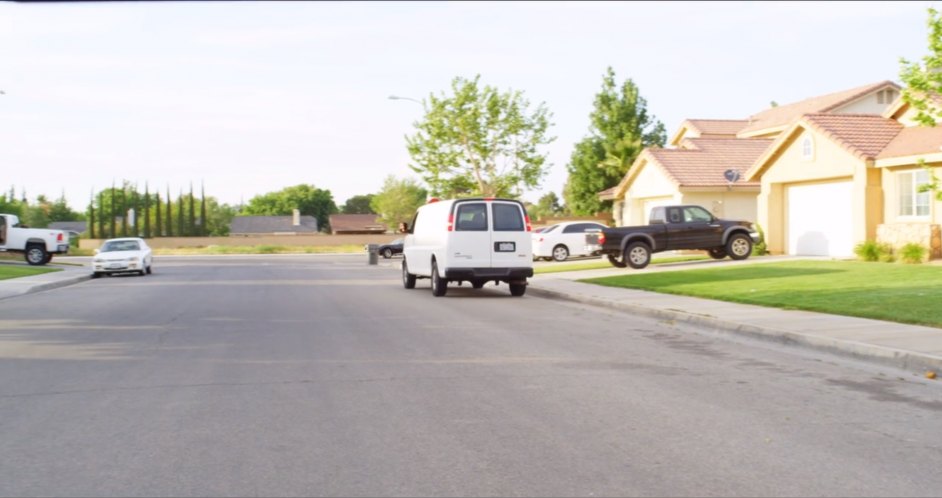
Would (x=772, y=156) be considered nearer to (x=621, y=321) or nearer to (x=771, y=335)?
(x=621, y=321)

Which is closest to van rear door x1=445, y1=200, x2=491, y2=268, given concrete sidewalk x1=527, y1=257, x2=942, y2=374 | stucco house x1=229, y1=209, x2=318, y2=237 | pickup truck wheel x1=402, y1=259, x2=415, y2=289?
concrete sidewalk x1=527, y1=257, x2=942, y2=374

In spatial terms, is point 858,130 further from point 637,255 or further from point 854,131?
point 637,255

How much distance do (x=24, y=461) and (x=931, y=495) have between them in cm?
569

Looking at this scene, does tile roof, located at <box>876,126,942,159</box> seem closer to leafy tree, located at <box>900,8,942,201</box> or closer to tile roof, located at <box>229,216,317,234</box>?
leafy tree, located at <box>900,8,942,201</box>

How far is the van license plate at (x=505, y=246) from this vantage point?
2184cm

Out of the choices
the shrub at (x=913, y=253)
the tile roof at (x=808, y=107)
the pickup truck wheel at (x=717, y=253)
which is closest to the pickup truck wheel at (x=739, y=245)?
the pickup truck wheel at (x=717, y=253)

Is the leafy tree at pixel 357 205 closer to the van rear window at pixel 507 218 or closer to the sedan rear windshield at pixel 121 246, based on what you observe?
the sedan rear windshield at pixel 121 246

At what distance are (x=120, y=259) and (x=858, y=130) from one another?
81.5ft

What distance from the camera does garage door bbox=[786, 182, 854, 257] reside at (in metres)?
29.2

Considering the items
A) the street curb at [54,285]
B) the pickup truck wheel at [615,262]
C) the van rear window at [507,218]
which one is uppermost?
the van rear window at [507,218]

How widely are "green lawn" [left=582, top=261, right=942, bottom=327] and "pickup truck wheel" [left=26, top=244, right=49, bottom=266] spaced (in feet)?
87.6

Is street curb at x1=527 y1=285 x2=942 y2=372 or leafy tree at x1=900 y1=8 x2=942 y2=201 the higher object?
leafy tree at x1=900 y1=8 x2=942 y2=201

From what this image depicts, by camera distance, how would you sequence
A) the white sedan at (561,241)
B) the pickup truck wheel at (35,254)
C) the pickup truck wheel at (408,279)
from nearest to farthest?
the pickup truck wheel at (408,279)
the white sedan at (561,241)
the pickup truck wheel at (35,254)

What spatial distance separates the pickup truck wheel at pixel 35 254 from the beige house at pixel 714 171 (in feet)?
83.5
